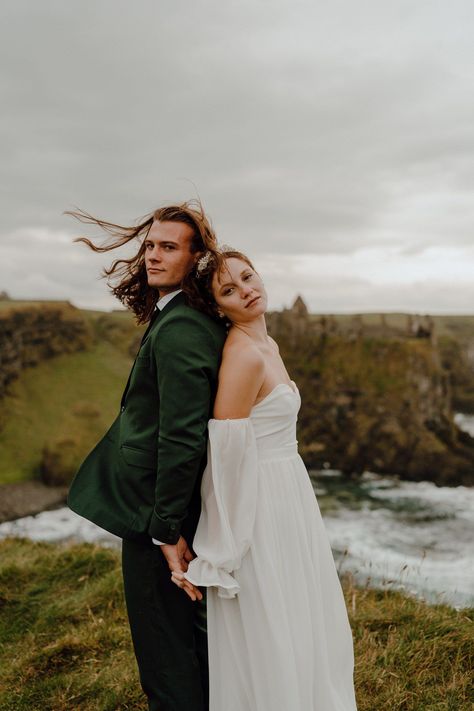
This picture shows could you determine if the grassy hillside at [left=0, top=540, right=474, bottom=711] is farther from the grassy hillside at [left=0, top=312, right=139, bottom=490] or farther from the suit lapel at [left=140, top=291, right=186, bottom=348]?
the grassy hillside at [left=0, top=312, right=139, bottom=490]

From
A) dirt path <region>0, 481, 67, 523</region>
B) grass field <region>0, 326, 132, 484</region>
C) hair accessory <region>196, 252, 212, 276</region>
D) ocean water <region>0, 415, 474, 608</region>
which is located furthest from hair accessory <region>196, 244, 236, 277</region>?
grass field <region>0, 326, 132, 484</region>

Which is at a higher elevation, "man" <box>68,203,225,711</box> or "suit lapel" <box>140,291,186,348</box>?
"suit lapel" <box>140,291,186,348</box>

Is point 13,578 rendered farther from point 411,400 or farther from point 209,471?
point 411,400

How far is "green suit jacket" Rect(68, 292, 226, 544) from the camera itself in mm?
3023

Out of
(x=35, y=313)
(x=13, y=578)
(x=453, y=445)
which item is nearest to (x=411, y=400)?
(x=453, y=445)

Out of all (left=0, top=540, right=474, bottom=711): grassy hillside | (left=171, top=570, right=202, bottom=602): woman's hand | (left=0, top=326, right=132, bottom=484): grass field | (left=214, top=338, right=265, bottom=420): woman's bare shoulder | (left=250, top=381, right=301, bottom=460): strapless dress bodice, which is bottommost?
(left=0, top=326, right=132, bottom=484): grass field

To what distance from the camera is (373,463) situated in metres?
56.2

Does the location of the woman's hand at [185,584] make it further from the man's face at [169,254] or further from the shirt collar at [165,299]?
the man's face at [169,254]

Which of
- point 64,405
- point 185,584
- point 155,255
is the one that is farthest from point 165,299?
point 64,405

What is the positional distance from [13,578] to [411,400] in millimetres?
55074

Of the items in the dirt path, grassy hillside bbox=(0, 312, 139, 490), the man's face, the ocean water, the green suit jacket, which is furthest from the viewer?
grassy hillside bbox=(0, 312, 139, 490)

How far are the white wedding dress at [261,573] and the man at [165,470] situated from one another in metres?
0.14

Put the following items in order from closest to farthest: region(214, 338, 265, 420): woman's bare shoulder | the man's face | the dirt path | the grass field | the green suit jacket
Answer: the green suit jacket → region(214, 338, 265, 420): woman's bare shoulder → the man's face → the dirt path → the grass field

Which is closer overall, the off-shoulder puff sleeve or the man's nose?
the off-shoulder puff sleeve
